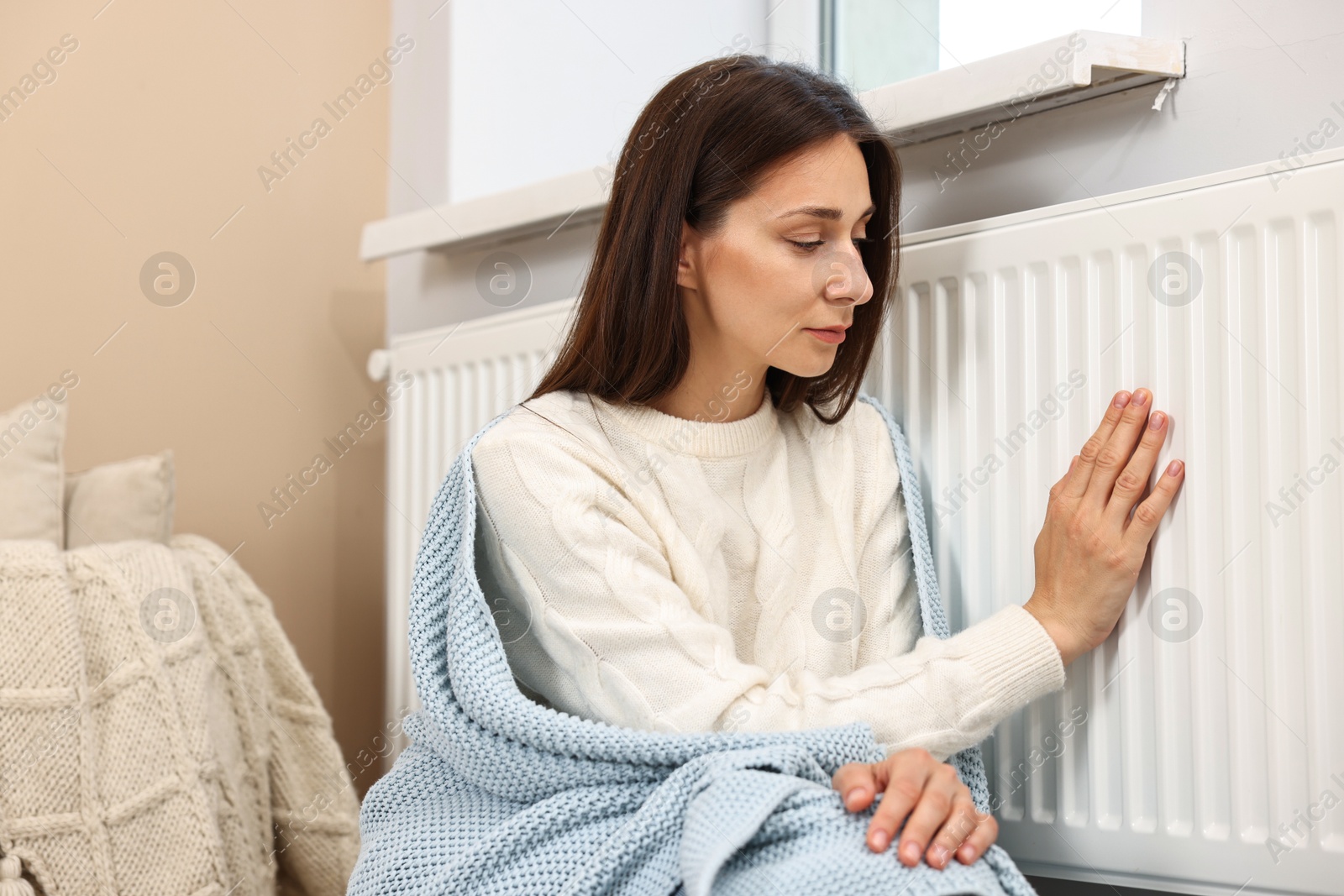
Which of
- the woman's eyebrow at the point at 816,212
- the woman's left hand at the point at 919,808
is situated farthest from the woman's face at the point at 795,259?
the woman's left hand at the point at 919,808

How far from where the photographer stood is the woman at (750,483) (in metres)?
0.97

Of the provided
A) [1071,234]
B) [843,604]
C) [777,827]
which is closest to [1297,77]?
[1071,234]

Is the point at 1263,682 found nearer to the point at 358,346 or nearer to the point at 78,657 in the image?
the point at 78,657

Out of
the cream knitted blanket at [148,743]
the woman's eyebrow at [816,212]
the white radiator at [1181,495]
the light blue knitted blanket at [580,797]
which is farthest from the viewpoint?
the cream knitted blanket at [148,743]

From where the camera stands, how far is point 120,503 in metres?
1.39

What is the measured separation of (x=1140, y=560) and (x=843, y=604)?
26 cm

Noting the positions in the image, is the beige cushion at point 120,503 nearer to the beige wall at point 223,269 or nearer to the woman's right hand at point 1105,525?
the beige wall at point 223,269

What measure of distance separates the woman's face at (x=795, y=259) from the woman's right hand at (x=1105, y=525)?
24 cm

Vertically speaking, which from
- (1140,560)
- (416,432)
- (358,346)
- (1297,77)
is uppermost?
(1297,77)

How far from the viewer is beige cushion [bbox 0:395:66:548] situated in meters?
1.31

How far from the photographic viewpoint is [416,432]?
165cm

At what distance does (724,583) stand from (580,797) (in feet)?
0.88

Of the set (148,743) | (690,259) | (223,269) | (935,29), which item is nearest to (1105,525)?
(690,259)

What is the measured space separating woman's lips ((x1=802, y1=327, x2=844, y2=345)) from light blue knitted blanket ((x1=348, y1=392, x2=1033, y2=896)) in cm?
20
